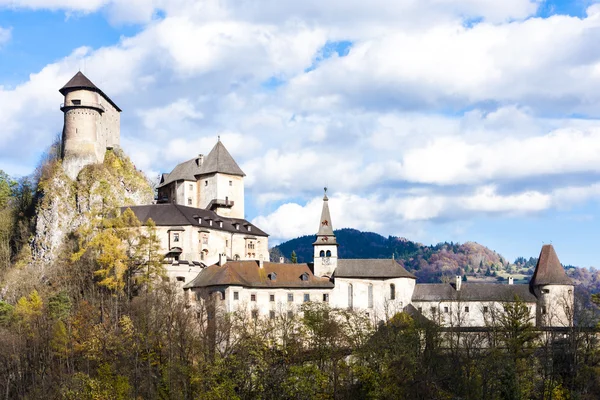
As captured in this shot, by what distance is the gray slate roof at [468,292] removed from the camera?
83.3 meters

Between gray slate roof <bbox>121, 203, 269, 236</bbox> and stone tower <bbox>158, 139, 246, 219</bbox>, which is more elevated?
stone tower <bbox>158, 139, 246, 219</bbox>

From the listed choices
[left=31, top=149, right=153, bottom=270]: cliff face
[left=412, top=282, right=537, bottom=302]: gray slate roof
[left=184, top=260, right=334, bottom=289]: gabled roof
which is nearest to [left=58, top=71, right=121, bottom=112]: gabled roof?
[left=31, top=149, right=153, bottom=270]: cliff face

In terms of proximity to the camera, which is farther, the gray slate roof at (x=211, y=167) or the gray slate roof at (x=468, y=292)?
the gray slate roof at (x=211, y=167)

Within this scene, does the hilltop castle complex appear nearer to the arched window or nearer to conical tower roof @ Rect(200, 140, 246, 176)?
the arched window

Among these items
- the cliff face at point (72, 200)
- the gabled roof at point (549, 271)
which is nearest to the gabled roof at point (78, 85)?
the cliff face at point (72, 200)

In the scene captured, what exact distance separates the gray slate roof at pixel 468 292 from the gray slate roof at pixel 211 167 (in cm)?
3042

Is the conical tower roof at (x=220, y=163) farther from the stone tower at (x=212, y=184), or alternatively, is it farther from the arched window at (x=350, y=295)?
the arched window at (x=350, y=295)

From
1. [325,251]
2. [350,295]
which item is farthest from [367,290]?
[325,251]

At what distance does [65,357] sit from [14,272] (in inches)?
1079

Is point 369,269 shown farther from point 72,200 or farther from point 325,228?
point 72,200

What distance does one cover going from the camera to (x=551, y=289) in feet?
272

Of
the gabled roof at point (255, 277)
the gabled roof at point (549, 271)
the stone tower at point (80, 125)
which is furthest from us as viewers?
the stone tower at point (80, 125)

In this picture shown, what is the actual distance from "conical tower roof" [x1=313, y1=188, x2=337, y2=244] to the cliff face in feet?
76.1

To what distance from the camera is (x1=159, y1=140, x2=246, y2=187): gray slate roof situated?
334 feet
